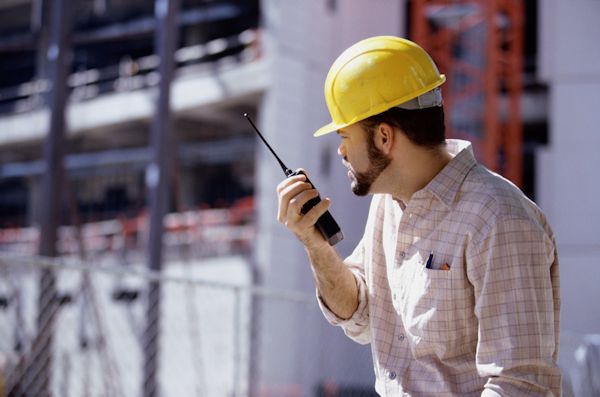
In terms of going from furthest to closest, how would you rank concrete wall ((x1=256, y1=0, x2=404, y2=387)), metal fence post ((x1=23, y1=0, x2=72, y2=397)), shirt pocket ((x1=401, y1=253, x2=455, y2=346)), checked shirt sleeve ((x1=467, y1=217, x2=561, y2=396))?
concrete wall ((x1=256, y1=0, x2=404, y2=387))
metal fence post ((x1=23, y1=0, x2=72, y2=397))
shirt pocket ((x1=401, y1=253, x2=455, y2=346))
checked shirt sleeve ((x1=467, y1=217, x2=561, y2=396))

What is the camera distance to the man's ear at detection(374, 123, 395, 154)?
2275mm

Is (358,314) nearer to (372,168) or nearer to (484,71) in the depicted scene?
(372,168)

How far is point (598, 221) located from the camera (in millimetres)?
19234

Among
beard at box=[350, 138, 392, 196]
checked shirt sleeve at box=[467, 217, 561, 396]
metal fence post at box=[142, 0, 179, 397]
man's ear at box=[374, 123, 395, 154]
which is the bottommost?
checked shirt sleeve at box=[467, 217, 561, 396]

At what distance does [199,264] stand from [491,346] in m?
17.3

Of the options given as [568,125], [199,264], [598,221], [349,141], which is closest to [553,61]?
[568,125]

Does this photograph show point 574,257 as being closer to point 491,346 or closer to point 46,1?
point 46,1

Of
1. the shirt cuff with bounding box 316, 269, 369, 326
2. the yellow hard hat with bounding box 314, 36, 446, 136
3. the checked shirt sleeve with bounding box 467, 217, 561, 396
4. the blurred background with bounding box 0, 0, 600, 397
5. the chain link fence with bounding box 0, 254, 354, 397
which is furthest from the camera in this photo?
the chain link fence with bounding box 0, 254, 354, 397

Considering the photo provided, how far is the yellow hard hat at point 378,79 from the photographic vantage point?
2.26 m

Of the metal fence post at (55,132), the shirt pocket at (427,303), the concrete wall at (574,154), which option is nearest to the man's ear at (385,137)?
the shirt pocket at (427,303)

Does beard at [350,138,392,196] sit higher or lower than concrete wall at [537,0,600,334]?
lower

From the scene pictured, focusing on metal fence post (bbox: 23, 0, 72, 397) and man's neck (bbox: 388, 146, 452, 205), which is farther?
metal fence post (bbox: 23, 0, 72, 397)

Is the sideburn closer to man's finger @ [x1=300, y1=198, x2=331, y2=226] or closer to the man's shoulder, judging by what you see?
man's finger @ [x1=300, y1=198, x2=331, y2=226]

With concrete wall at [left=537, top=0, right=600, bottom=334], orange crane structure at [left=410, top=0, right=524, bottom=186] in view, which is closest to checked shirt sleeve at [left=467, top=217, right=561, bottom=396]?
concrete wall at [left=537, top=0, right=600, bottom=334]
